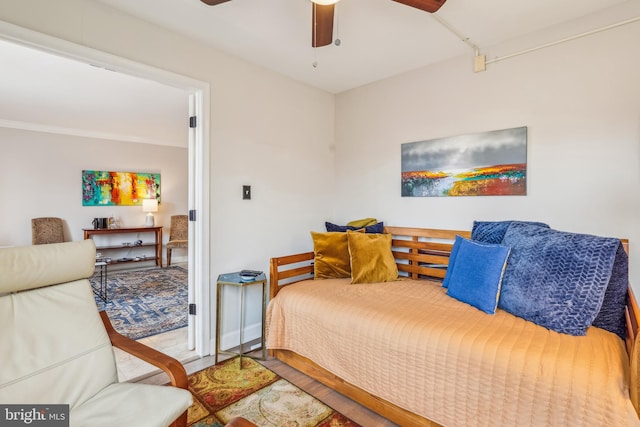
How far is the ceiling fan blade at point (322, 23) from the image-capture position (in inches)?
60.9

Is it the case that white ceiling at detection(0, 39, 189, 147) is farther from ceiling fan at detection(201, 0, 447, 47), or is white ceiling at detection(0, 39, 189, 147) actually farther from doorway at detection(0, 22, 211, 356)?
ceiling fan at detection(201, 0, 447, 47)

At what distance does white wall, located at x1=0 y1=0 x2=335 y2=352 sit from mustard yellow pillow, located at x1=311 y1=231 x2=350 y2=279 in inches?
21.5

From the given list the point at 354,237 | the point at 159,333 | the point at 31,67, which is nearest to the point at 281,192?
the point at 354,237

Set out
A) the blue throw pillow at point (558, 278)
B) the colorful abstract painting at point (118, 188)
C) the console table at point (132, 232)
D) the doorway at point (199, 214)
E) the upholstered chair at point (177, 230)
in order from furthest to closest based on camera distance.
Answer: the upholstered chair at point (177, 230), the colorful abstract painting at point (118, 188), the console table at point (132, 232), the doorway at point (199, 214), the blue throw pillow at point (558, 278)

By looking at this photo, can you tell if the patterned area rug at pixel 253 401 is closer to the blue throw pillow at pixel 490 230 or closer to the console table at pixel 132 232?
the blue throw pillow at pixel 490 230

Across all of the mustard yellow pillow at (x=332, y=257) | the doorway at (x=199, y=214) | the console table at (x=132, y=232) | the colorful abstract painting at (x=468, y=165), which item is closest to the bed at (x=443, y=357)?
the mustard yellow pillow at (x=332, y=257)

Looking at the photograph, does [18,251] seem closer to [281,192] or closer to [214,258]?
[214,258]

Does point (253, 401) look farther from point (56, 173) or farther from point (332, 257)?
point (56, 173)

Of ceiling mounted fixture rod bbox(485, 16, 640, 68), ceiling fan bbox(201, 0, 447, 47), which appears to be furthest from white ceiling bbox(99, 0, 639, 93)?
ceiling fan bbox(201, 0, 447, 47)

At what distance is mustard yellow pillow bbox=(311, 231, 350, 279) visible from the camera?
2.66 meters

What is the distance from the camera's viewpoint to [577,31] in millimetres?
2084

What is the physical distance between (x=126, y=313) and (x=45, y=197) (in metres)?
2.92

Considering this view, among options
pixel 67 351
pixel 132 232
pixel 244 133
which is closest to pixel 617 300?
pixel 67 351

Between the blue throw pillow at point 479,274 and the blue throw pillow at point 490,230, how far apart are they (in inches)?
6.5
